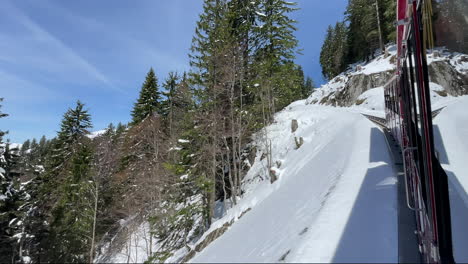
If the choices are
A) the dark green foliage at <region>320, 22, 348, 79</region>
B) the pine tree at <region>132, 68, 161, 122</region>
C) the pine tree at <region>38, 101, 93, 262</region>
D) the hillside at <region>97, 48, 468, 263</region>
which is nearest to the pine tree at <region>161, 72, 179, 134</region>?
the pine tree at <region>132, 68, 161, 122</region>

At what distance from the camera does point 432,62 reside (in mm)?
22750

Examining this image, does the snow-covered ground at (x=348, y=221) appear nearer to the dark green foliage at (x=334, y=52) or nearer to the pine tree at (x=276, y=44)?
the pine tree at (x=276, y=44)

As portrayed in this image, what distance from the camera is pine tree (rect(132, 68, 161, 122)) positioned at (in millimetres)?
26758

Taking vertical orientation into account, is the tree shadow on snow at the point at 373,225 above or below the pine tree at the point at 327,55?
below

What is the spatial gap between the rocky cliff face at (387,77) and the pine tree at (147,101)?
24.3 meters

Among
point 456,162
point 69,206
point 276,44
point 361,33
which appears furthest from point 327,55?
point 69,206

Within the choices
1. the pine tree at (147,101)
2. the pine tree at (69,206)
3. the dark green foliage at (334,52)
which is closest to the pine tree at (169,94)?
the pine tree at (147,101)

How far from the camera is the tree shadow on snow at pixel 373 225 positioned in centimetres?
308

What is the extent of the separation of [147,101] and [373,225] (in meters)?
27.3

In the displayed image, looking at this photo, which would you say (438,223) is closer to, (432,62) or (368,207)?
(368,207)

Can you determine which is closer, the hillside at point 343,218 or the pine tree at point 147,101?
the hillside at point 343,218

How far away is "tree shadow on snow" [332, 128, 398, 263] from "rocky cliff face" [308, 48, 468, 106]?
12590mm

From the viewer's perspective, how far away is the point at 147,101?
88.8 feet

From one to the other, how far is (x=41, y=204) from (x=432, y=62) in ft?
140
